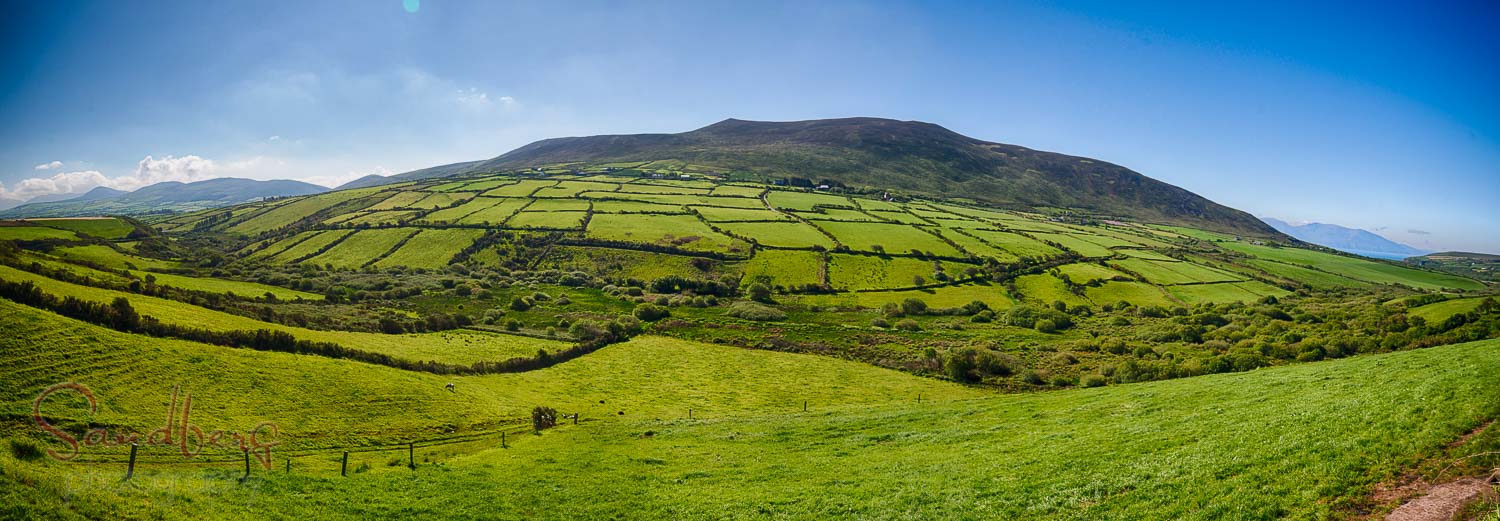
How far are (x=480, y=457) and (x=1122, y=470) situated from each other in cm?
2888

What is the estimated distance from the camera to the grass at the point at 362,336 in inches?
1416

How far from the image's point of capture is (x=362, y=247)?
122250 mm

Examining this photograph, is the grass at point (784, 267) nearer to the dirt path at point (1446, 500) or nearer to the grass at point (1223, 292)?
the grass at point (1223, 292)

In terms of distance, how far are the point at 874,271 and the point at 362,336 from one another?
86658 millimetres

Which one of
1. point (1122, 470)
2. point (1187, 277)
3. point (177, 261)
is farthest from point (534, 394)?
point (1187, 277)

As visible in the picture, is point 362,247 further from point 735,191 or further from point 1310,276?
point 1310,276

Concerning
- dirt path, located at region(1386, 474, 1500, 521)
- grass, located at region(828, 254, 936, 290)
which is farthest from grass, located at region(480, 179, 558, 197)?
dirt path, located at region(1386, 474, 1500, 521)

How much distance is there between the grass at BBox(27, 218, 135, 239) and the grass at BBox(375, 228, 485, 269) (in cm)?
6196

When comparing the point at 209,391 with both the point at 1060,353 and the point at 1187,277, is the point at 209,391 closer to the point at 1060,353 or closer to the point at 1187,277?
the point at 1060,353

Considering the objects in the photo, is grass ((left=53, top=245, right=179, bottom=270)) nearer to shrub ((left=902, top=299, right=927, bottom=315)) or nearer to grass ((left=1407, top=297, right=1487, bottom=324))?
shrub ((left=902, top=299, right=927, bottom=315))

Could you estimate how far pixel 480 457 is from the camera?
28141 mm

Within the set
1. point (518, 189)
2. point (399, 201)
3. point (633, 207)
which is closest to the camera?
point (633, 207)

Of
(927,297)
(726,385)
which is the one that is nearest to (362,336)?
(726,385)

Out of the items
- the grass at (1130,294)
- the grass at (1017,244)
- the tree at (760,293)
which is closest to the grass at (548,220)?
the tree at (760,293)
